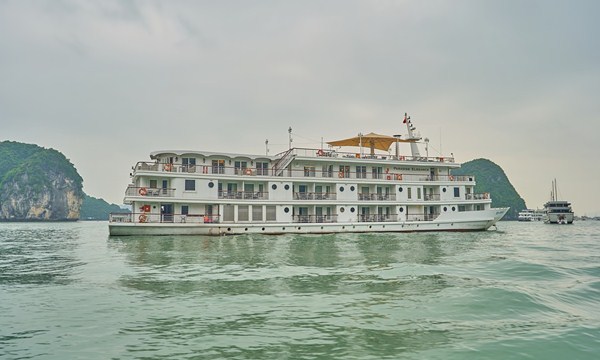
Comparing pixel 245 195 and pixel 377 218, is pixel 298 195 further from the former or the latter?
pixel 377 218

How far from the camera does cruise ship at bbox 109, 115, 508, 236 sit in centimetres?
2848

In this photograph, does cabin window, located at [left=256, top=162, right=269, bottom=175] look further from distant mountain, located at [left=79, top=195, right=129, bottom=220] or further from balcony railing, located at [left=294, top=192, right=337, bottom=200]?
distant mountain, located at [left=79, top=195, right=129, bottom=220]

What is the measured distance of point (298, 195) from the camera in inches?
1278

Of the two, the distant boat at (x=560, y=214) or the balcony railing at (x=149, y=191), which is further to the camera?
the distant boat at (x=560, y=214)

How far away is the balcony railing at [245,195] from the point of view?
30469 mm

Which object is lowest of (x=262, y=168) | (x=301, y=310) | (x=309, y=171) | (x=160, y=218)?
(x=301, y=310)

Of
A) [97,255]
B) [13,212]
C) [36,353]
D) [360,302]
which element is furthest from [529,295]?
[13,212]

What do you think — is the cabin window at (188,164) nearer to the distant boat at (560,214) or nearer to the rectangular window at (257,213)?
the rectangular window at (257,213)

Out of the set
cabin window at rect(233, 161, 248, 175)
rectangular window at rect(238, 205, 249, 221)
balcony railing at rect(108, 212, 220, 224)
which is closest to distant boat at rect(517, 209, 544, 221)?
cabin window at rect(233, 161, 248, 175)

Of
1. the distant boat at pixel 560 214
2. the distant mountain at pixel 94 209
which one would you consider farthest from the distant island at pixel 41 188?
the distant boat at pixel 560 214

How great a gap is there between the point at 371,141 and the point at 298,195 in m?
10.7

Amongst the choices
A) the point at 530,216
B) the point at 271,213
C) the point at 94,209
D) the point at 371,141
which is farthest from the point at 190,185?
the point at 94,209

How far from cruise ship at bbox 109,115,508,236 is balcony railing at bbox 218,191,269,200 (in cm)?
8

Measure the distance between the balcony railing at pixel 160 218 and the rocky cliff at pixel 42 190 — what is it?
109062mm
